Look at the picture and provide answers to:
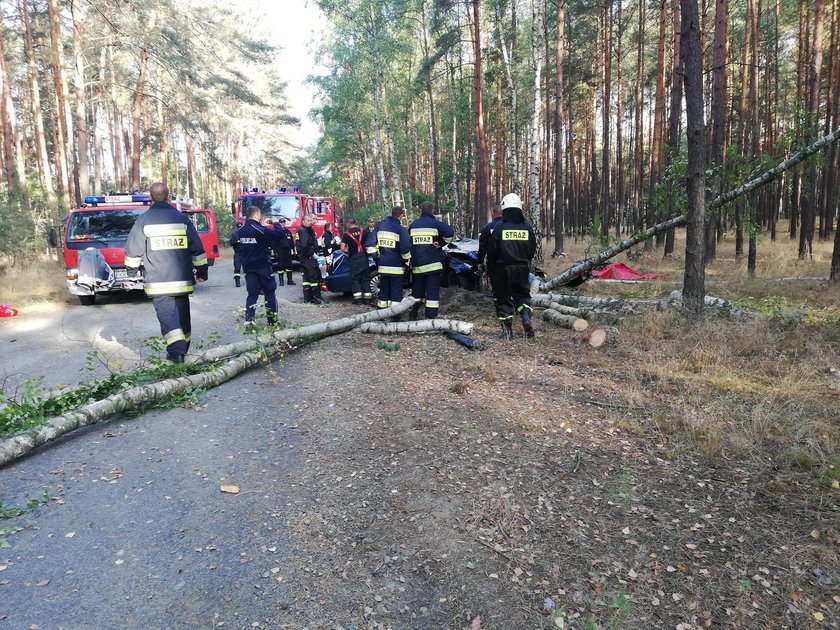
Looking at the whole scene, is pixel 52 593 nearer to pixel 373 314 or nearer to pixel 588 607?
pixel 588 607

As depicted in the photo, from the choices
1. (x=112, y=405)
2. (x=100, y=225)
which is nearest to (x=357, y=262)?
(x=100, y=225)

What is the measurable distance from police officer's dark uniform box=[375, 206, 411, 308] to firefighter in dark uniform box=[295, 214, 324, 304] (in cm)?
263

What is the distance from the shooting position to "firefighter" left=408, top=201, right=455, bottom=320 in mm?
8625

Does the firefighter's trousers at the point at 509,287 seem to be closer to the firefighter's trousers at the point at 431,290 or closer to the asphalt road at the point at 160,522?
the firefighter's trousers at the point at 431,290

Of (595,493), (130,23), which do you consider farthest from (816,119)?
(130,23)

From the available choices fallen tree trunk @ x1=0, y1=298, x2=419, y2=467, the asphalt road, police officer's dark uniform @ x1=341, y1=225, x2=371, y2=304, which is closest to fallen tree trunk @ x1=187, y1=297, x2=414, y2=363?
fallen tree trunk @ x1=0, y1=298, x2=419, y2=467

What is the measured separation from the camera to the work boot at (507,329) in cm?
801

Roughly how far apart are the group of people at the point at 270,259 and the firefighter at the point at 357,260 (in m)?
0.20

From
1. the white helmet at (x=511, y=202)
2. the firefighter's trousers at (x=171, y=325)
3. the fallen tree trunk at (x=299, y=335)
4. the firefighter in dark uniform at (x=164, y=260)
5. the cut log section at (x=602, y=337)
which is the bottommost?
the cut log section at (x=602, y=337)

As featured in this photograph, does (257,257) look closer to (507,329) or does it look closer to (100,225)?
(507,329)

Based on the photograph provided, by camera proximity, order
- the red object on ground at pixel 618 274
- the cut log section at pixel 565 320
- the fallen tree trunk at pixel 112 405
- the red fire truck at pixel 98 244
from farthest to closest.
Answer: the red object on ground at pixel 618 274, the red fire truck at pixel 98 244, the cut log section at pixel 565 320, the fallen tree trunk at pixel 112 405

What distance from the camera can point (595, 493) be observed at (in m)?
3.62

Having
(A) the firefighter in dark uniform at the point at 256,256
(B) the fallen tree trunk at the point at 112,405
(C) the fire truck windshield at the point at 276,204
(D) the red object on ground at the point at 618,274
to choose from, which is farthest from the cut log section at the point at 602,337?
(C) the fire truck windshield at the point at 276,204

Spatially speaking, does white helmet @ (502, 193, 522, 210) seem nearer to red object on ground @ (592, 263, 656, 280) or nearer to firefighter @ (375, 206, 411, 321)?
firefighter @ (375, 206, 411, 321)
